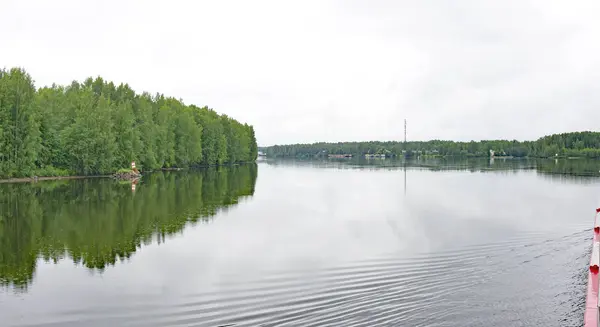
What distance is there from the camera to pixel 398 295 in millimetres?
14625

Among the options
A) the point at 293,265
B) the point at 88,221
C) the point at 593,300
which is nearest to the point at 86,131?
the point at 88,221

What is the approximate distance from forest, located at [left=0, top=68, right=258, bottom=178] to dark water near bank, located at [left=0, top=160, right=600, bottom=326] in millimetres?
34966

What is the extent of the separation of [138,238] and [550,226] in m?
22.9

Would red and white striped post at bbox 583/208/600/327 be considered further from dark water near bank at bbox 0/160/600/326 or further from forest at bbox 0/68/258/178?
forest at bbox 0/68/258/178

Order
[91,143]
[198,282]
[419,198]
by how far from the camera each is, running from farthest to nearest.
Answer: [91,143] < [419,198] < [198,282]

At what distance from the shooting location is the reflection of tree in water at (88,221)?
67.1ft

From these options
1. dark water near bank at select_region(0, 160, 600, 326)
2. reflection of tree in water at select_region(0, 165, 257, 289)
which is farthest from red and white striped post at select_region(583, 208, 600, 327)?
reflection of tree in water at select_region(0, 165, 257, 289)

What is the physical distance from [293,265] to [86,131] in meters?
67.0

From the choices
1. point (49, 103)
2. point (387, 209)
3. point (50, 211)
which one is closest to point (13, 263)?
point (50, 211)

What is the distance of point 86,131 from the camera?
251ft

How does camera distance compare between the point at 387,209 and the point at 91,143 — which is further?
the point at 91,143

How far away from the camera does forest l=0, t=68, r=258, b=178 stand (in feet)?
219

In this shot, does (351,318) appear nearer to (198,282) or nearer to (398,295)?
(398,295)

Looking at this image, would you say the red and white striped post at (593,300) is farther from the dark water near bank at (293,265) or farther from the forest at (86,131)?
the forest at (86,131)
